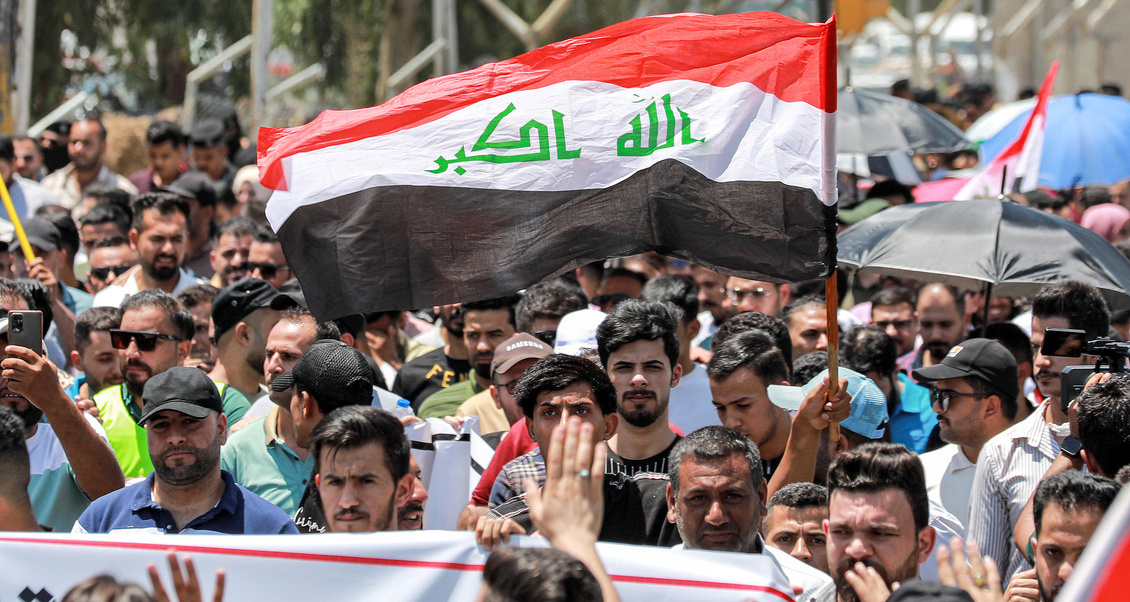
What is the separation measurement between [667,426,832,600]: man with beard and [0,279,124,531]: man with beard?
86.0 inches

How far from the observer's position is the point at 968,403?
19.0 ft

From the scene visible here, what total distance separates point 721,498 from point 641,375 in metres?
1.34

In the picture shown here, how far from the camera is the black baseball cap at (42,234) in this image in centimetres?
803

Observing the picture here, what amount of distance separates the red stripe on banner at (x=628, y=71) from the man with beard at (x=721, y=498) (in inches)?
54.8

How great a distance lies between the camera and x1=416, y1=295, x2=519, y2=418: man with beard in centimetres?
696

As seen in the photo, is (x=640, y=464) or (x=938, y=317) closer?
(x=640, y=464)

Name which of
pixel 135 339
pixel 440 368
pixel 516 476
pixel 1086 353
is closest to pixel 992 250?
pixel 1086 353

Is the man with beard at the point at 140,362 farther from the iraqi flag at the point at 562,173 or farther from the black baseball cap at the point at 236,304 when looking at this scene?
the iraqi flag at the point at 562,173

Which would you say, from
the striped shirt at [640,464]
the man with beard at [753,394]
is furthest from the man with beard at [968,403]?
the striped shirt at [640,464]

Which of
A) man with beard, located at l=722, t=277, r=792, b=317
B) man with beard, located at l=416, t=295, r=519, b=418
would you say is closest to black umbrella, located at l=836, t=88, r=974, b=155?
man with beard, located at l=722, t=277, r=792, b=317

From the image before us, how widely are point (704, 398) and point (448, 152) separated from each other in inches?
78.8

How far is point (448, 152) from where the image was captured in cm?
499

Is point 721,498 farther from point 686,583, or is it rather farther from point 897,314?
point 897,314

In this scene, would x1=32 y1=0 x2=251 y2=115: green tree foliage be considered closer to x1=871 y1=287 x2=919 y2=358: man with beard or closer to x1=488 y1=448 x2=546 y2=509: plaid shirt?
x1=871 y1=287 x2=919 y2=358: man with beard
